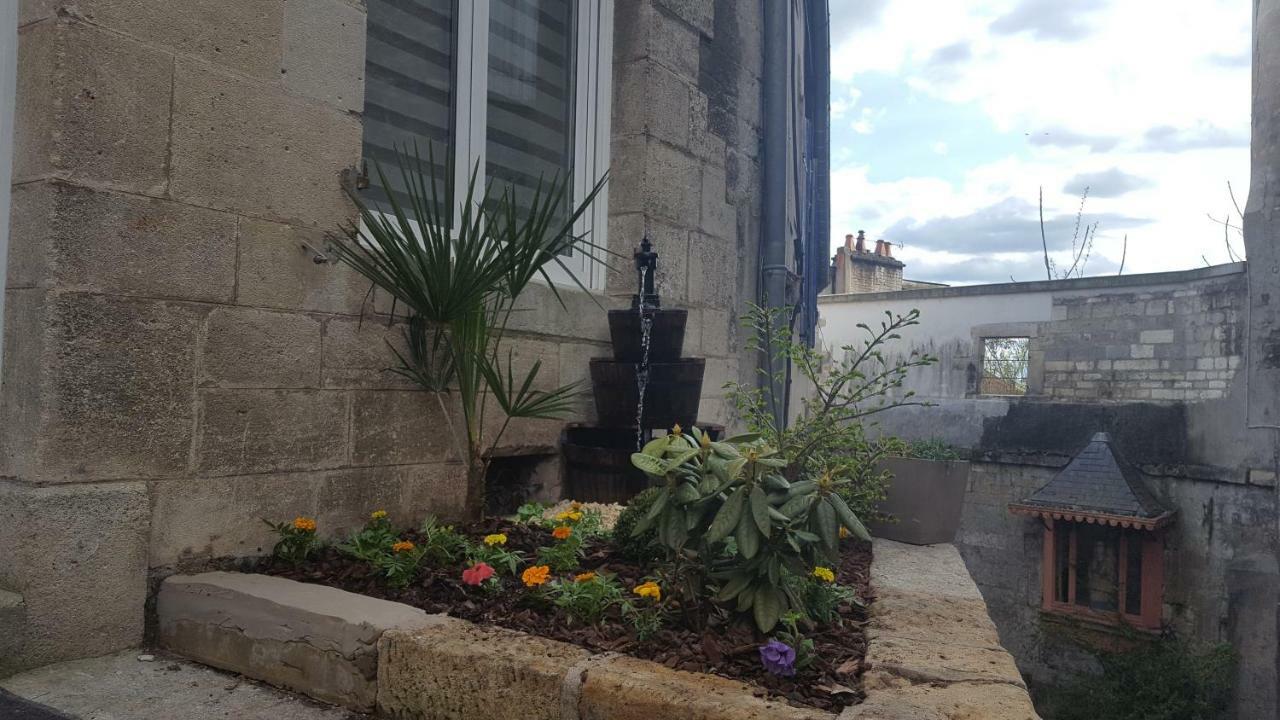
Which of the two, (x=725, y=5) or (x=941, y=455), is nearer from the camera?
(x=941, y=455)

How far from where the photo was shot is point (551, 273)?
360cm

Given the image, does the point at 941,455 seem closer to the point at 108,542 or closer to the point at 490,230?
the point at 490,230

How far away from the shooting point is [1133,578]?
11602 mm

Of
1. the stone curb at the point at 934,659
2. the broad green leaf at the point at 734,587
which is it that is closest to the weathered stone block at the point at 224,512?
the broad green leaf at the point at 734,587

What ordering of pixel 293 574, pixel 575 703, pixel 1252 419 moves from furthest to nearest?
pixel 1252 419
pixel 293 574
pixel 575 703

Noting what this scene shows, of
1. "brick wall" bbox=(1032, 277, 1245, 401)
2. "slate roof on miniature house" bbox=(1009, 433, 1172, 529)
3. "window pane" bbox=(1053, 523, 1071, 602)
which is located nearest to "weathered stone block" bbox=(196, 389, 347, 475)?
"slate roof on miniature house" bbox=(1009, 433, 1172, 529)

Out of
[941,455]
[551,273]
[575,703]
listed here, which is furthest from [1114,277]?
[575,703]

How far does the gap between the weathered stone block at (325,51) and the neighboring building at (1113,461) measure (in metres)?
9.98

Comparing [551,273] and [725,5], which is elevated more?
[725,5]

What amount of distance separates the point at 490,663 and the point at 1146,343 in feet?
42.1

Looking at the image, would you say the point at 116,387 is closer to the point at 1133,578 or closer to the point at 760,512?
the point at 760,512

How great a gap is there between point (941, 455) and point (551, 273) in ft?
7.06

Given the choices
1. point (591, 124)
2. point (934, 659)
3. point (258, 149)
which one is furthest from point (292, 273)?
point (934, 659)

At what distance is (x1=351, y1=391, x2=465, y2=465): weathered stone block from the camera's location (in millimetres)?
2674
